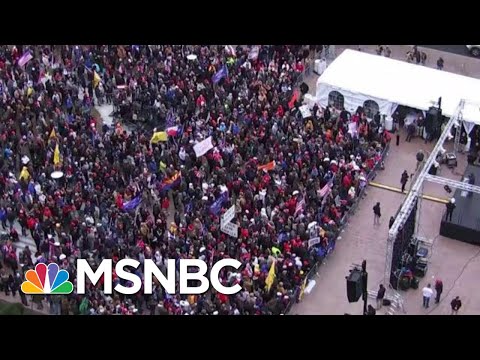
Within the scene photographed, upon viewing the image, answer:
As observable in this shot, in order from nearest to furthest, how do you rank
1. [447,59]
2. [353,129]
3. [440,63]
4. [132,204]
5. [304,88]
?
1. [132,204]
2. [353,129]
3. [304,88]
4. [440,63]
5. [447,59]

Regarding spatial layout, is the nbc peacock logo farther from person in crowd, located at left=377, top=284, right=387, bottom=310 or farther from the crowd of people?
person in crowd, located at left=377, top=284, right=387, bottom=310

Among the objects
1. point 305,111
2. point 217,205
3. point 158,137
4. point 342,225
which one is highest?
point 305,111

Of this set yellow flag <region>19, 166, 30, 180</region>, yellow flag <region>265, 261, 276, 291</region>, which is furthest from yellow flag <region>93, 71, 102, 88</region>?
yellow flag <region>265, 261, 276, 291</region>

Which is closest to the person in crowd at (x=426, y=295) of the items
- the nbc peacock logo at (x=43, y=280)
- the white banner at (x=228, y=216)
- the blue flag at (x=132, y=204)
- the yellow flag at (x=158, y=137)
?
the white banner at (x=228, y=216)

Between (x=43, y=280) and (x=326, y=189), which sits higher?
(x=326, y=189)

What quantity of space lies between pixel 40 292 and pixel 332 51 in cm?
2062

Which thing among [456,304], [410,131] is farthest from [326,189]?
[410,131]

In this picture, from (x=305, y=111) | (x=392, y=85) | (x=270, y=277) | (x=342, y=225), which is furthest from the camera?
(x=392, y=85)

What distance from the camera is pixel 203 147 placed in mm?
37000

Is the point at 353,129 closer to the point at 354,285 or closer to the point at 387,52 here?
the point at 387,52

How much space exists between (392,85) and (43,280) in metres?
17.5

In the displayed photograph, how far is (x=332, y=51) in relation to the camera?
4662 centimetres

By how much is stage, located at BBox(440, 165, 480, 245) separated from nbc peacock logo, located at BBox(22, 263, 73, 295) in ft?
45.2
